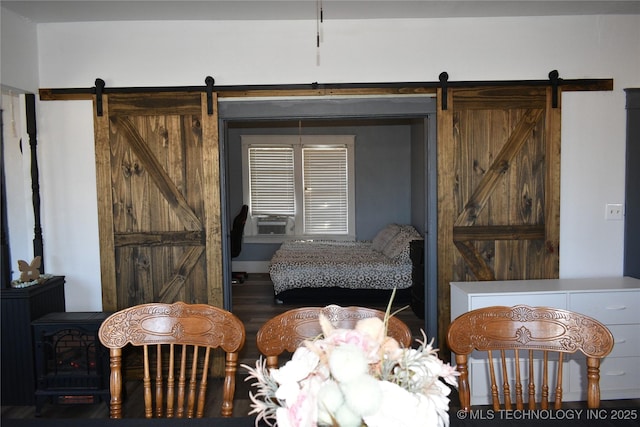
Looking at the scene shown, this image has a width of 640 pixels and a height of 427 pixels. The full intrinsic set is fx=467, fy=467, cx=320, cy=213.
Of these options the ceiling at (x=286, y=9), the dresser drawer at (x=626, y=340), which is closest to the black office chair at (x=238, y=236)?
the ceiling at (x=286, y=9)

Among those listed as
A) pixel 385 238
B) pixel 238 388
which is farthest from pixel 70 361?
pixel 385 238

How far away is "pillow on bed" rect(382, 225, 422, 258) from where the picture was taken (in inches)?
231

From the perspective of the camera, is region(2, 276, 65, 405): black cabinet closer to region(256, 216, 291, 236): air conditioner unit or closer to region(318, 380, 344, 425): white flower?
region(318, 380, 344, 425): white flower

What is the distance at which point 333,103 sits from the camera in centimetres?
354

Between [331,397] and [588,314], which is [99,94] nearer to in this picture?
[331,397]

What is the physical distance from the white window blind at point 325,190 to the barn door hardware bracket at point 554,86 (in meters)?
4.41

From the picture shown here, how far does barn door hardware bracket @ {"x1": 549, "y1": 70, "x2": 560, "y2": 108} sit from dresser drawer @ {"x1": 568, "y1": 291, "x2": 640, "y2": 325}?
1.41 meters

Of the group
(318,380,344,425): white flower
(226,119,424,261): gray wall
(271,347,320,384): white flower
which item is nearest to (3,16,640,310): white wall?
(271,347,320,384): white flower

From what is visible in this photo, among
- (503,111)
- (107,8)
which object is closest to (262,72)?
(107,8)

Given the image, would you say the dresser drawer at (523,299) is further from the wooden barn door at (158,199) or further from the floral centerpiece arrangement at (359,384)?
the floral centerpiece arrangement at (359,384)

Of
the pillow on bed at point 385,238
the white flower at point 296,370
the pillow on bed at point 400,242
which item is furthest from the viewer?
the pillow on bed at point 385,238

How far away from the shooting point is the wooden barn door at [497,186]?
139 inches

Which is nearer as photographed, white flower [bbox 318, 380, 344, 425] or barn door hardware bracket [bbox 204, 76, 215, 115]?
white flower [bbox 318, 380, 344, 425]

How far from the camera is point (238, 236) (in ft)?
23.5
